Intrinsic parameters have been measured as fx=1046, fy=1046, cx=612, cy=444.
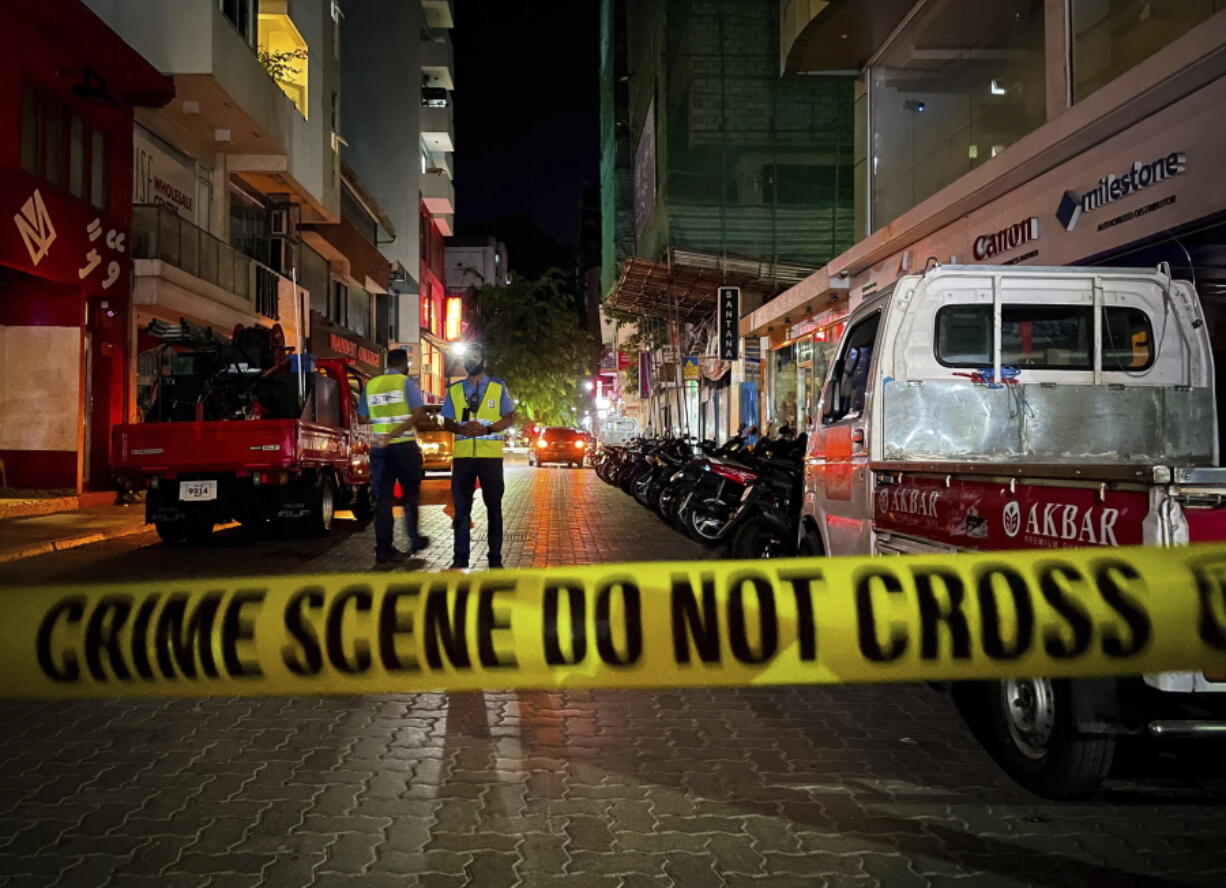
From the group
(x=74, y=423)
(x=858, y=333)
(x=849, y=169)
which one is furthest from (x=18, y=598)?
(x=849, y=169)

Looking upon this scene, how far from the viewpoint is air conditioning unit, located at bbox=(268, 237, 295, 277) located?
87.3 ft

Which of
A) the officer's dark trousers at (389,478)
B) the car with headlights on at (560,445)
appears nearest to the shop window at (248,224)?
the car with headlights on at (560,445)

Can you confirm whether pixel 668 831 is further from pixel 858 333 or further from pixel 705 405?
pixel 705 405

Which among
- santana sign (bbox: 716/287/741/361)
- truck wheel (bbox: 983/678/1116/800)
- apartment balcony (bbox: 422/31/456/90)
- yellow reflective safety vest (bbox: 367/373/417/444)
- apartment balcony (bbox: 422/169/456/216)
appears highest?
apartment balcony (bbox: 422/31/456/90)

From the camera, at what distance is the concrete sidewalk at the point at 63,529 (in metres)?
11.5

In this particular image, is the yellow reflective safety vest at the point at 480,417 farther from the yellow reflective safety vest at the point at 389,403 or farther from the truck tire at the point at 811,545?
the truck tire at the point at 811,545

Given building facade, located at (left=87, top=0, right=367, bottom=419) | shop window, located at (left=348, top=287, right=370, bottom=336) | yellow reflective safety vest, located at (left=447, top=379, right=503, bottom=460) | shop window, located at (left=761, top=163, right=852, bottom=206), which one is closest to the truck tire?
yellow reflective safety vest, located at (left=447, top=379, right=503, bottom=460)

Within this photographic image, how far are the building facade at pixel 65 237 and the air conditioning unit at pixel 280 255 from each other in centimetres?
732

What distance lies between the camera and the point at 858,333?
259 inches

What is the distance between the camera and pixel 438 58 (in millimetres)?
51719

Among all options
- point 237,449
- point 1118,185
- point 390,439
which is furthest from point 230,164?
point 1118,185

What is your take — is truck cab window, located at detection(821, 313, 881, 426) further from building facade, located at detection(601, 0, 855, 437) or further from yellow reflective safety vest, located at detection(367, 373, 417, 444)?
building facade, located at detection(601, 0, 855, 437)

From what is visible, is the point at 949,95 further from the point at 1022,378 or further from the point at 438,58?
the point at 438,58

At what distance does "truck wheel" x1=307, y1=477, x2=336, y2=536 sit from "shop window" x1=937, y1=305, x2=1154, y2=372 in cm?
844
